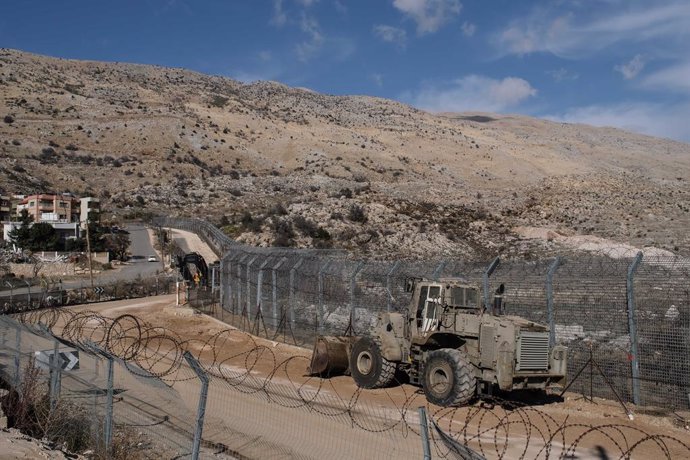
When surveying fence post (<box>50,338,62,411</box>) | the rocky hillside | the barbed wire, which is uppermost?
the rocky hillside

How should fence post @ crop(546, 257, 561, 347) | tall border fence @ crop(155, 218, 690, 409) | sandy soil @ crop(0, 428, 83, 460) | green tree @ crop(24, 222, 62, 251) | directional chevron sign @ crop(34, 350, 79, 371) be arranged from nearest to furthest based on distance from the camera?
1. sandy soil @ crop(0, 428, 83, 460)
2. directional chevron sign @ crop(34, 350, 79, 371)
3. tall border fence @ crop(155, 218, 690, 409)
4. fence post @ crop(546, 257, 561, 347)
5. green tree @ crop(24, 222, 62, 251)

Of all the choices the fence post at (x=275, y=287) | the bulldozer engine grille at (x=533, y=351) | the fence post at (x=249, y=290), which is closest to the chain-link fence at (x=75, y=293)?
the fence post at (x=249, y=290)

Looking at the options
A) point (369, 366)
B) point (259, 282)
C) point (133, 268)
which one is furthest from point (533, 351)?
point (133, 268)

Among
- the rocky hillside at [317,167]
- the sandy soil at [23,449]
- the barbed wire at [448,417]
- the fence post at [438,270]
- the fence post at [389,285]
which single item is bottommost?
the barbed wire at [448,417]

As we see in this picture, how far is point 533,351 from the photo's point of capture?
12.8 metres

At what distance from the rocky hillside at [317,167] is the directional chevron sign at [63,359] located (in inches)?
1118

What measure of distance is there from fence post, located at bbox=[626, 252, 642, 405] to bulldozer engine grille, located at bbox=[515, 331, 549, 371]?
174 cm

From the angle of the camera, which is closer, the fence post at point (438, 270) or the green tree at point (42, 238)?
the fence post at point (438, 270)

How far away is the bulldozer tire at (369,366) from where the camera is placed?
14.9 metres

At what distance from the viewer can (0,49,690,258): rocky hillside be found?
4725cm

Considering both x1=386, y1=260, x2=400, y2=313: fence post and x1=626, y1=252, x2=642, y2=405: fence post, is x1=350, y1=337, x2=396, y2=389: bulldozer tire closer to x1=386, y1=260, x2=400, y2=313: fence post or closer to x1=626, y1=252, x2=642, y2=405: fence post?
x1=386, y1=260, x2=400, y2=313: fence post

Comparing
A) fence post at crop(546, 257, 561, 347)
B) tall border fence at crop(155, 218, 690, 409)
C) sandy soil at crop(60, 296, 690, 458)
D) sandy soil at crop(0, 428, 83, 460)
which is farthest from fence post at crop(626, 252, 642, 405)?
sandy soil at crop(0, 428, 83, 460)

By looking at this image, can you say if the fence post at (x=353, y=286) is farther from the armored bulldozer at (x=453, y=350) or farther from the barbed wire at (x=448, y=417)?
the armored bulldozer at (x=453, y=350)

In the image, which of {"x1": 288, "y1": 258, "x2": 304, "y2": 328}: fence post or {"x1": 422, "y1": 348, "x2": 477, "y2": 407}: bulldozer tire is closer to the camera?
{"x1": 422, "y1": 348, "x2": 477, "y2": 407}: bulldozer tire
